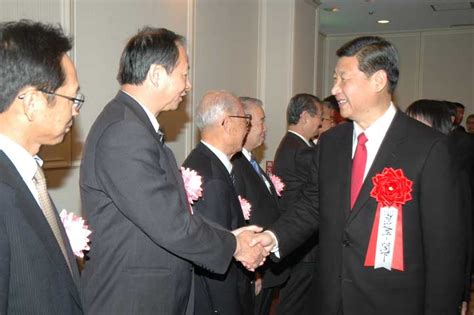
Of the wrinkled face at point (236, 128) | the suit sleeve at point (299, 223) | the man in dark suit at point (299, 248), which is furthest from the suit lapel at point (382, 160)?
the man in dark suit at point (299, 248)

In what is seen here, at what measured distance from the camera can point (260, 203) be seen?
8.77 ft

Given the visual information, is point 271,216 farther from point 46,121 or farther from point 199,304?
point 46,121

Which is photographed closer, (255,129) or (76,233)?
(76,233)

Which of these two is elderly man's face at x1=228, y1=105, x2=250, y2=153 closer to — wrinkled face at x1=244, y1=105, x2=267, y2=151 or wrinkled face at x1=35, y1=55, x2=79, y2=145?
wrinkled face at x1=244, y1=105, x2=267, y2=151

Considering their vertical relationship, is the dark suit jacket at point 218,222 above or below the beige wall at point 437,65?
below

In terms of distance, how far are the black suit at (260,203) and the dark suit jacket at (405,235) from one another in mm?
679

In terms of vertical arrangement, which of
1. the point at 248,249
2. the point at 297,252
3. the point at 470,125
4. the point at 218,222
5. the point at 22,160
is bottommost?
the point at 297,252

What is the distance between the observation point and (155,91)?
5.85 feet

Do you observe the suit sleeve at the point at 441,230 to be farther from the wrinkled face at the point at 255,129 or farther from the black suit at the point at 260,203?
the wrinkled face at the point at 255,129

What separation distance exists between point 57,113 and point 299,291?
2.67m

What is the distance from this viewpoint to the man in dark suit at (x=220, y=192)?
2.20 metres

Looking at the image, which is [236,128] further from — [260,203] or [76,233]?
[76,233]

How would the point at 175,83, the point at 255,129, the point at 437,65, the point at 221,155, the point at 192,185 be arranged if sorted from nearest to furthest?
the point at 175,83
the point at 192,185
the point at 221,155
the point at 255,129
the point at 437,65

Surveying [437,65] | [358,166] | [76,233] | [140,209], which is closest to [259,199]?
[358,166]
